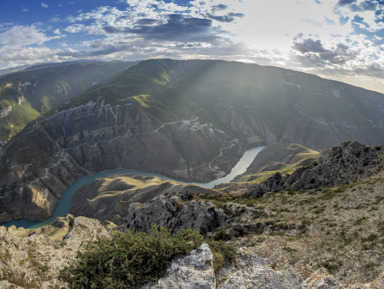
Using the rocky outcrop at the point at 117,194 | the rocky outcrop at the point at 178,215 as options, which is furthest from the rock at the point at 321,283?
the rocky outcrop at the point at 117,194

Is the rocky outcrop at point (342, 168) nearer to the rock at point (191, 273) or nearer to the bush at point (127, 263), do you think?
the rock at point (191, 273)

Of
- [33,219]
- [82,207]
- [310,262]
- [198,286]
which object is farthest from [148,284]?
[33,219]

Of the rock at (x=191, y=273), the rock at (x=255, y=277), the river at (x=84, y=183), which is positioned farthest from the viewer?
the river at (x=84, y=183)

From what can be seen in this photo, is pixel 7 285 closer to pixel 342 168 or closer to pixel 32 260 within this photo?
pixel 32 260

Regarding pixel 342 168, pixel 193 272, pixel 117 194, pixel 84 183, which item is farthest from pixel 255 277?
pixel 84 183

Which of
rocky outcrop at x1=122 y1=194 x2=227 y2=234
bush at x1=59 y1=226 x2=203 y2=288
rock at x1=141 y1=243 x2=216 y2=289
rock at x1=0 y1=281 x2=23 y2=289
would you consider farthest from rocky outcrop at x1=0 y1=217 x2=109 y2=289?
rocky outcrop at x1=122 y1=194 x2=227 y2=234

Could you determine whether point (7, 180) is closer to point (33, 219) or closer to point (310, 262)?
point (33, 219)
